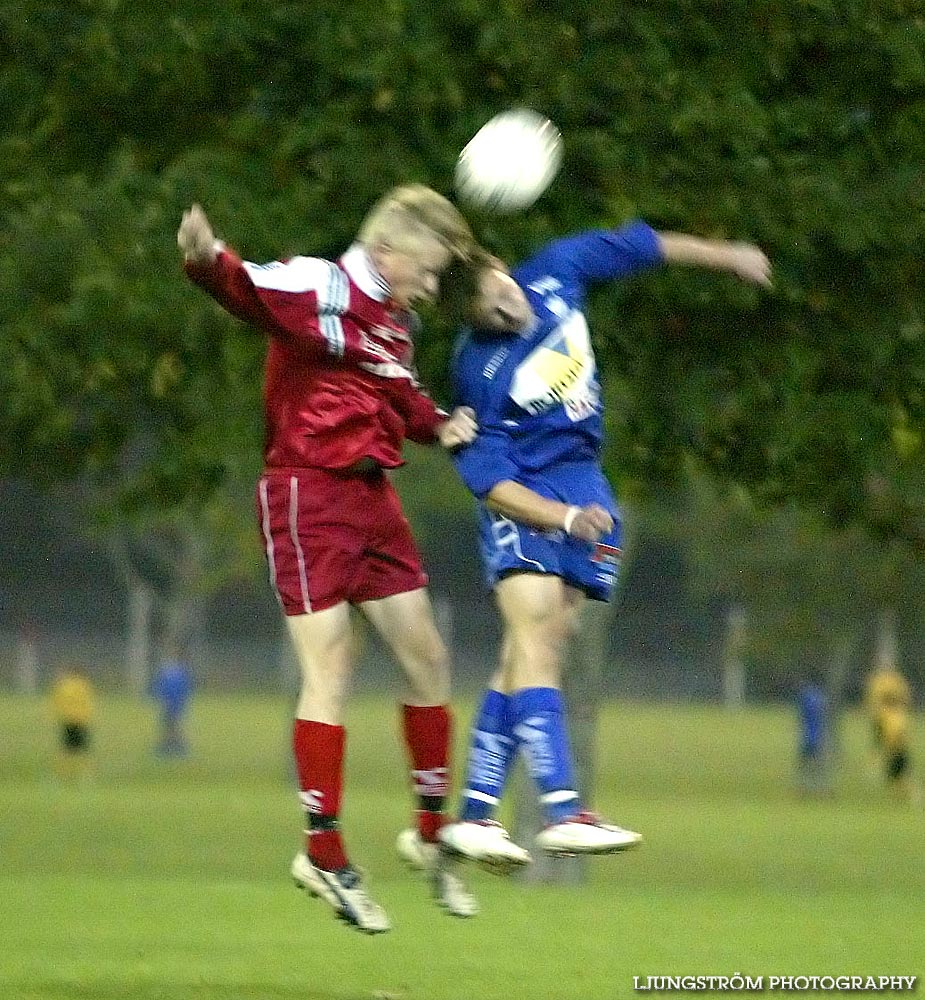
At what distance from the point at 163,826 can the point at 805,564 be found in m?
19.8

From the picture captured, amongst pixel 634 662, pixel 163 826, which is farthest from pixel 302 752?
pixel 634 662

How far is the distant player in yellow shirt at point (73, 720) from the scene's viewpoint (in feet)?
110

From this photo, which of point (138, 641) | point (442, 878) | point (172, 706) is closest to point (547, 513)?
point (442, 878)

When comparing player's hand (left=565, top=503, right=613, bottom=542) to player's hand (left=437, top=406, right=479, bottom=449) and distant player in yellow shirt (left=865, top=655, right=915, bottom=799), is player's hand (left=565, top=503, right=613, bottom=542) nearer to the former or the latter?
player's hand (left=437, top=406, right=479, bottom=449)

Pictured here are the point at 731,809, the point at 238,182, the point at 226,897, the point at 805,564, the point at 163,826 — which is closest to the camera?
the point at 226,897

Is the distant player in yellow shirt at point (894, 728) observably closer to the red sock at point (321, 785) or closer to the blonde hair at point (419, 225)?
the red sock at point (321, 785)

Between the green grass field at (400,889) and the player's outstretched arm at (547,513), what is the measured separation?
5.31ft

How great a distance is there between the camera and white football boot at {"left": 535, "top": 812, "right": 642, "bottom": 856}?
7.80 metres

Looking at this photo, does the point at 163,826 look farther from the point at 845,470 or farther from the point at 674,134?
the point at 674,134

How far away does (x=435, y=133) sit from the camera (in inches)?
545

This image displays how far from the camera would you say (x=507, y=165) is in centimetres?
846

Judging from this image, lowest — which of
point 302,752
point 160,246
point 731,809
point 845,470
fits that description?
point 731,809

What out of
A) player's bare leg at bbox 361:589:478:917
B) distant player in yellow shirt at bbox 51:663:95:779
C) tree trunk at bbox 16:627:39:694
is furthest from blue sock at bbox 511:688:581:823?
tree trunk at bbox 16:627:39:694

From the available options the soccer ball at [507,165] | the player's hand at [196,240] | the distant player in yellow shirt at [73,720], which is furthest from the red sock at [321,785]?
the distant player in yellow shirt at [73,720]
